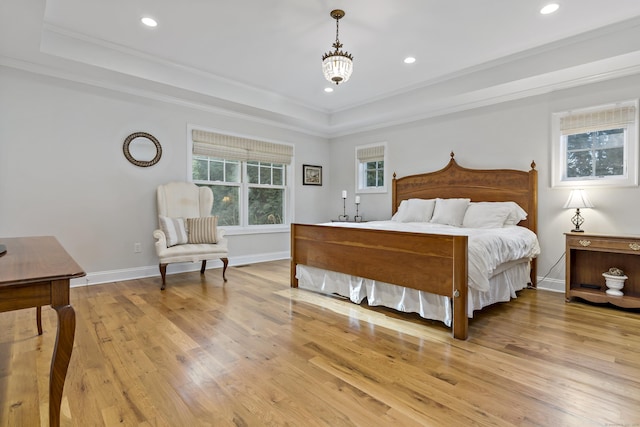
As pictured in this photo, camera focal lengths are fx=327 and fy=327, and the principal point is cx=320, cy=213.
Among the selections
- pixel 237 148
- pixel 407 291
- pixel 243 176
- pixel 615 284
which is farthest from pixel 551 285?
pixel 237 148

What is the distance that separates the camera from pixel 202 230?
4.34 meters

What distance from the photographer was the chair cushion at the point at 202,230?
4305 mm

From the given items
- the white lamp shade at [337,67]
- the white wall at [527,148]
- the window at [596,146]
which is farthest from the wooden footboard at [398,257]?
the window at [596,146]

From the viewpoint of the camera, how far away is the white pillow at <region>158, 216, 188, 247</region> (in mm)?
4082

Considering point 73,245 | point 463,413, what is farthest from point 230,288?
point 463,413

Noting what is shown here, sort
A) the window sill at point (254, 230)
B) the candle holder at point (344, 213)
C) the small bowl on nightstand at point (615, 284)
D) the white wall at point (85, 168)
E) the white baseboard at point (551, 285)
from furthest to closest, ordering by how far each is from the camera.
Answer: the candle holder at point (344, 213) → the window sill at point (254, 230) → the white baseboard at point (551, 285) → the white wall at point (85, 168) → the small bowl on nightstand at point (615, 284)

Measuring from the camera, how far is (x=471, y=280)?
2514 mm

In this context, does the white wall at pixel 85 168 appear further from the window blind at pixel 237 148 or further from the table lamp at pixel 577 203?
the table lamp at pixel 577 203

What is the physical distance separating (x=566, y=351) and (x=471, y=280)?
2.36 ft

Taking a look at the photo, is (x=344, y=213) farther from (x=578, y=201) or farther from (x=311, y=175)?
(x=578, y=201)

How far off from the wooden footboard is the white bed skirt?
124 millimetres

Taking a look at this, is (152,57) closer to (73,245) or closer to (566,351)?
(73,245)

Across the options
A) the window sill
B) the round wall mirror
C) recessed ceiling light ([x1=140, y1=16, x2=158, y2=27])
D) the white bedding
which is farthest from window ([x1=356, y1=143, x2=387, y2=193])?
recessed ceiling light ([x1=140, y1=16, x2=158, y2=27])

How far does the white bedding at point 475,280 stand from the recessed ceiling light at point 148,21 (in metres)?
2.90
